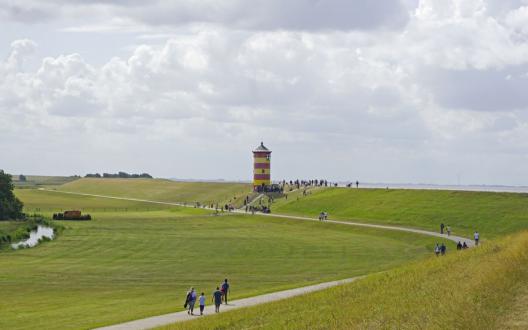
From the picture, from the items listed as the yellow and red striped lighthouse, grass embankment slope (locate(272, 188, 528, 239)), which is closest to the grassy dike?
grass embankment slope (locate(272, 188, 528, 239))

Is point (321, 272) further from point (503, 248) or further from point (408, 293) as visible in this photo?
point (408, 293)

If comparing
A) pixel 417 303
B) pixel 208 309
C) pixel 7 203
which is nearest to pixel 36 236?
pixel 7 203

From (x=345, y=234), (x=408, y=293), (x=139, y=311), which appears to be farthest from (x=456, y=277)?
(x=345, y=234)

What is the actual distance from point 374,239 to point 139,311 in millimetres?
39853

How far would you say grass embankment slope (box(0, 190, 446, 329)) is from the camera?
40.2 m

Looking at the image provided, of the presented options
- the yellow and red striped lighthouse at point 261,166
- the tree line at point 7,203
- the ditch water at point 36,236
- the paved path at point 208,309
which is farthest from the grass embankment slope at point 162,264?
the yellow and red striped lighthouse at point 261,166

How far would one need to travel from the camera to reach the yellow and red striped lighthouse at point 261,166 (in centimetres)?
13662

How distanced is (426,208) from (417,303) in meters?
65.7

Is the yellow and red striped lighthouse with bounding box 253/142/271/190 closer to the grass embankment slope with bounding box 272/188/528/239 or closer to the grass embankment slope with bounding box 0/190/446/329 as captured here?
the grass embankment slope with bounding box 272/188/528/239

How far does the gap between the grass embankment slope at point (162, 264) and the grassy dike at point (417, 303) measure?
702cm

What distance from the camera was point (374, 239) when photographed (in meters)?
73.8

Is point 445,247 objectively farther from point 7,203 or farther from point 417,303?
point 7,203

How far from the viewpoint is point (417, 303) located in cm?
2702

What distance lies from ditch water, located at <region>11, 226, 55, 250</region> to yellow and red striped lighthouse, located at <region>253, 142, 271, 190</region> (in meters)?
48.1
